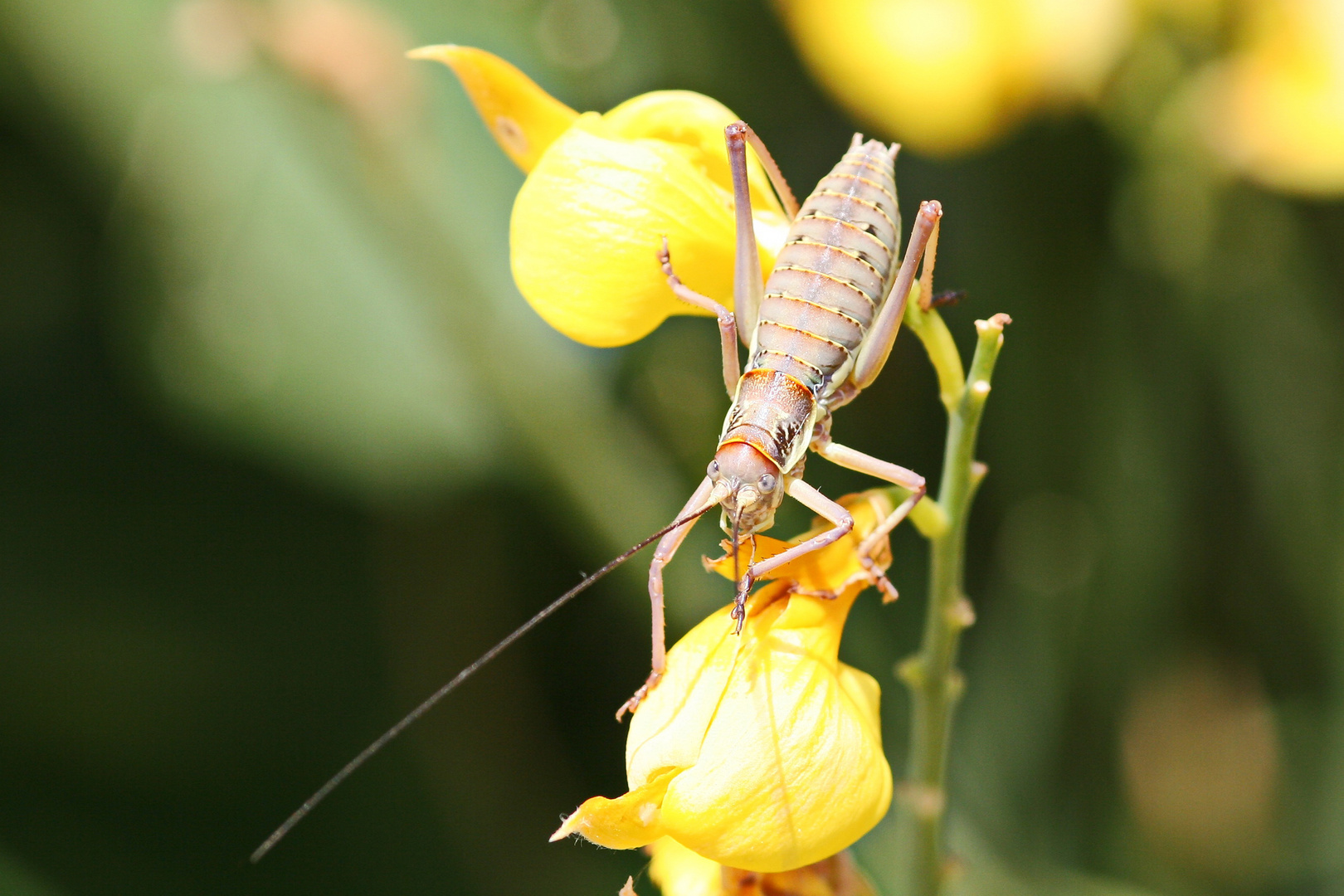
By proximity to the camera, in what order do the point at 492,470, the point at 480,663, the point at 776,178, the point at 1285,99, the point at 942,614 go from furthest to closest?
the point at 492,470 < the point at 1285,99 < the point at 776,178 < the point at 942,614 < the point at 480,663

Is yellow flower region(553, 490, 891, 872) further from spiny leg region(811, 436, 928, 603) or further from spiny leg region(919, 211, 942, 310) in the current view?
spiny leg region(919, 211, 942, 310)

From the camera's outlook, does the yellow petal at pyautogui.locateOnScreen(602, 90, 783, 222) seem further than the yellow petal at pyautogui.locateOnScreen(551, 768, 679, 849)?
Yes

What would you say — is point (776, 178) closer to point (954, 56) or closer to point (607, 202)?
point (607, 202)

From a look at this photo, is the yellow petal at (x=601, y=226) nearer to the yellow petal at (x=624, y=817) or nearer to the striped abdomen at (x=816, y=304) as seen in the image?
the striped abdomen at (x=816, y=304)

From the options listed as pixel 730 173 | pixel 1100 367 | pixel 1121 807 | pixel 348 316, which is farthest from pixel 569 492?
pixel 1121 807

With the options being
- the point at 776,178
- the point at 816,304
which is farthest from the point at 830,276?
the point at 776,178

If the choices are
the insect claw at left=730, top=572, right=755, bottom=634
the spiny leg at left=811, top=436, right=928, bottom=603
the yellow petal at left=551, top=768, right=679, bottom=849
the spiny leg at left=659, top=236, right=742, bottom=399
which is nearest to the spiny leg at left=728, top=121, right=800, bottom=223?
the spiny leg at left=659, top=236, right=742, bottom=399
